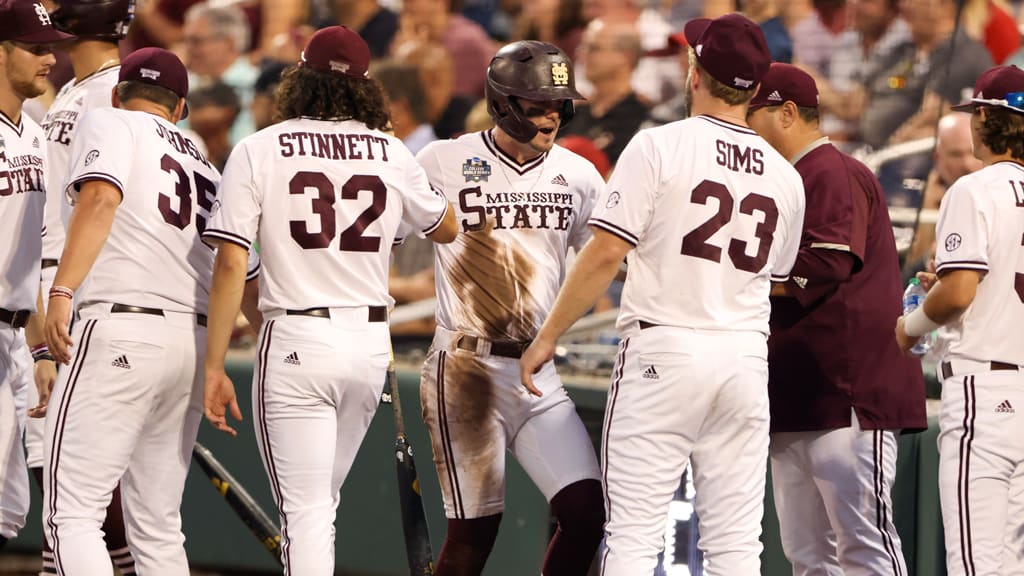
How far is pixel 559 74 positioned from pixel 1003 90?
4.72ft

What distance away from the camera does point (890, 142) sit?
22.5ft

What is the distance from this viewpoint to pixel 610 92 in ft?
26.6

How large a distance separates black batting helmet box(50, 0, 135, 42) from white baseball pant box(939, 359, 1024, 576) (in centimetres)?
337

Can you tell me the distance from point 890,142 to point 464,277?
2.93m

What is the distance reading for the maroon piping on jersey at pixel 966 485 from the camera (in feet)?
14.1

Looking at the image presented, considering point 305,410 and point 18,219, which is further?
point 18,219

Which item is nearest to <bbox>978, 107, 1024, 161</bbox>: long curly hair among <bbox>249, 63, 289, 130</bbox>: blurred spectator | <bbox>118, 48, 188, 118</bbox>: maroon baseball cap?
<bbox>118, 48, 188, 118</bbox>: maroon baseball cap

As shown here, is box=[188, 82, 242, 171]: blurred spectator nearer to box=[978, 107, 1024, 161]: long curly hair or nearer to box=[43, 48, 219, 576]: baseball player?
box=[43, 48, 219, 576]: baseball player

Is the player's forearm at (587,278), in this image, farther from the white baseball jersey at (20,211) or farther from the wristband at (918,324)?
the white baseball jersey at (20,211)

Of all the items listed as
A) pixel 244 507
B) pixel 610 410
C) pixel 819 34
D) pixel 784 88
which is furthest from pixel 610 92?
pixel 610 410

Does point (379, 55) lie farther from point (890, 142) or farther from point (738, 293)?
point (738, 293)

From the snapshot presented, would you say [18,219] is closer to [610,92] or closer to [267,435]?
[267,435]

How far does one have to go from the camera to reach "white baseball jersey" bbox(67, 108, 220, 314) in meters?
4.41

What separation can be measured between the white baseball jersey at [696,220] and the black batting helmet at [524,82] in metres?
0.63
